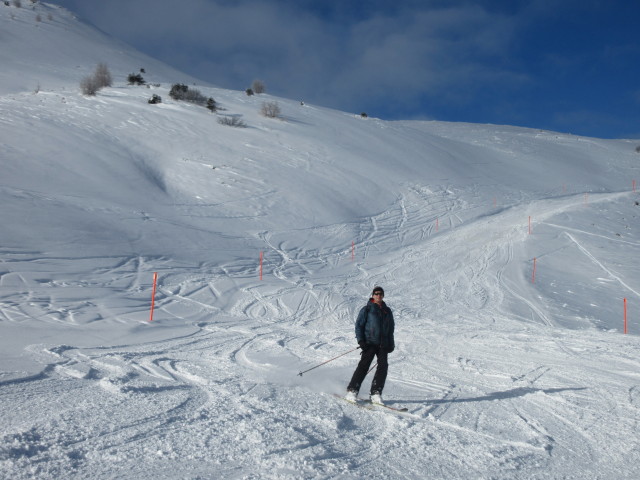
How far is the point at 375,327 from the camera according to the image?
5.68 m

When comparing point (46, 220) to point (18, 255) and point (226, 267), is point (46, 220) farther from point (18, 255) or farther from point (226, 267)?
point (226, 267)

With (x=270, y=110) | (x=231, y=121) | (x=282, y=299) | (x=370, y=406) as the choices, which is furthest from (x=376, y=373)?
(x=270, y=110)

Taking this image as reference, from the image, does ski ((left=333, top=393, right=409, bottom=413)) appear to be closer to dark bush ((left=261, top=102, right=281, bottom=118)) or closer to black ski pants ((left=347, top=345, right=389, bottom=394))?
black ski pants ((left=347, top=345, right=389, bottom=394))

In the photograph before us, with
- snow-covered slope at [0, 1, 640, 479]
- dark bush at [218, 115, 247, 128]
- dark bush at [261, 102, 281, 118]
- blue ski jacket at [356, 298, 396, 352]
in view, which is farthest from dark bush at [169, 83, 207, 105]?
blue ski jacket at [356, 298, 396, 352]

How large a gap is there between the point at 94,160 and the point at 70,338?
15.9 metres

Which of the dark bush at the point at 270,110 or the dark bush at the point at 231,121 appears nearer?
the dark bush at the point at 231,121

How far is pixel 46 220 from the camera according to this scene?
1491 cm

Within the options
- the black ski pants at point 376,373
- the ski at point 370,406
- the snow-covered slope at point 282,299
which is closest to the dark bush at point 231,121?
the snow-covered slope at point 282,299

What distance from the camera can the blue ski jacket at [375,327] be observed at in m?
5.68

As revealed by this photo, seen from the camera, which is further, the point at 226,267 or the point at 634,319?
the point at 226,267

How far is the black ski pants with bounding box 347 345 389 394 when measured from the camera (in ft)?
18.4

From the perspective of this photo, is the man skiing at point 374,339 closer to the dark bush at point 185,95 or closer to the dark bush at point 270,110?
the dark bush at point 270,110

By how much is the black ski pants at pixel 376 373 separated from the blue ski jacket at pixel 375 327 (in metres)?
0.08

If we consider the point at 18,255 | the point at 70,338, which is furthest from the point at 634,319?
the point at 18,255
